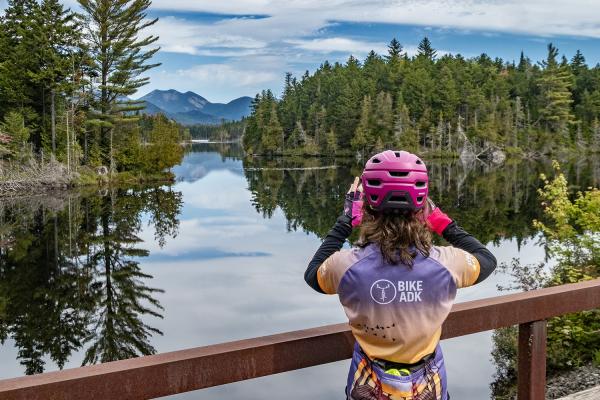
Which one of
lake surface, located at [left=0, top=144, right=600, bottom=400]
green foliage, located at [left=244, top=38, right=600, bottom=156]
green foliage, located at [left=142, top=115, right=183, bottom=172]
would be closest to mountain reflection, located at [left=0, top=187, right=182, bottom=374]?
lake surface, located at [left=0, top=144, right=600, bottom=400]

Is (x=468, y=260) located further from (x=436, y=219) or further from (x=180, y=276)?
(x=180, y=276)

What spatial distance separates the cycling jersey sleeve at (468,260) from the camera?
234cm

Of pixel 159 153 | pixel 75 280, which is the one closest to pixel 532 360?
pixel 75 280

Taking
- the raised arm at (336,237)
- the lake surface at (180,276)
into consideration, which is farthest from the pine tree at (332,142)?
the raised arm at (336,237)

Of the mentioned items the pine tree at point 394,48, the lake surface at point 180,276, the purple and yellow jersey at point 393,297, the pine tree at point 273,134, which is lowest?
the lake surface at point 180,276

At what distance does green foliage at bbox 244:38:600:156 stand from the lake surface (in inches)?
2191

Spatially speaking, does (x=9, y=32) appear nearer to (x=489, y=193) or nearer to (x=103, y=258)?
(x=103, y=258)

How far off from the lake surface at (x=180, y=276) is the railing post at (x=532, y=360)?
29.5ft

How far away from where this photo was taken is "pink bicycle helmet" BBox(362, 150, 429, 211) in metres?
2.22

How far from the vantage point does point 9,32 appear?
1886 inches

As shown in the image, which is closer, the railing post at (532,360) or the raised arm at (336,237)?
the raised arm at (336,237)

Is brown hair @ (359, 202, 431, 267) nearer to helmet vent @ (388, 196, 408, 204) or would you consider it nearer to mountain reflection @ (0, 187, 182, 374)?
helmet vent @ (388, 196, 408, 204)

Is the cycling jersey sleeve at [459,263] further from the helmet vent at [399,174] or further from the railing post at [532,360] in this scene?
the railing post at [532,360]

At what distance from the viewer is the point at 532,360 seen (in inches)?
114
